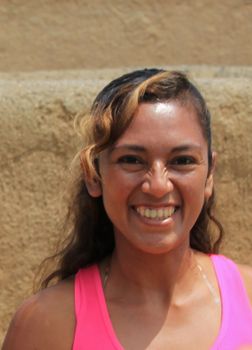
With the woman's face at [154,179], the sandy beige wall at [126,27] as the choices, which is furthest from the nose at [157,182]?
the sandy beige wall at [126,27]

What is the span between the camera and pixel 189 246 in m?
1.97

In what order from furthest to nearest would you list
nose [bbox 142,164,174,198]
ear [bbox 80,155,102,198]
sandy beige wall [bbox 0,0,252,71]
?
sandy beige wall [bbox 0,0,252,71], ear [bbox 80,155,102,198], nose [bbox 142,164,174,198]

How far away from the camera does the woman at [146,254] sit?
172 cm

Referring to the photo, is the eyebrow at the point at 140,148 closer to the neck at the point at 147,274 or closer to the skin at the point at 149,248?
the skin at the point at 149,248

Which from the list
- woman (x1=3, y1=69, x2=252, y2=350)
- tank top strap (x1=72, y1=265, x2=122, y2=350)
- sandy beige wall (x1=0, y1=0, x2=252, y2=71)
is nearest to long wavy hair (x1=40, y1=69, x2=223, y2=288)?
woman (x1=3, y1=69, x2=252, y2=350)

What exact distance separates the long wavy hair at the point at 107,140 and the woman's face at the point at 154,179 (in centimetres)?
3

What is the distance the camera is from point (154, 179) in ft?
5.58

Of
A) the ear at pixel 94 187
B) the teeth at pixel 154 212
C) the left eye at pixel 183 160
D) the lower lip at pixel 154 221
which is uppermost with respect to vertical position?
the left eye at pixel 183 160

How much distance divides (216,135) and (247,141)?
0.30ft

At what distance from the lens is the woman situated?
172 centimetres

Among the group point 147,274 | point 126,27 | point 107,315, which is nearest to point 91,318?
point 107,315

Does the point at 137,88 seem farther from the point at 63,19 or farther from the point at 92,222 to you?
the point at 63,19

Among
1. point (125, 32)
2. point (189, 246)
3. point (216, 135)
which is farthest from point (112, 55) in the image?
point (189, 246)

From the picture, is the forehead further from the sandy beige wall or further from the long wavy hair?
the sandy beige wall
